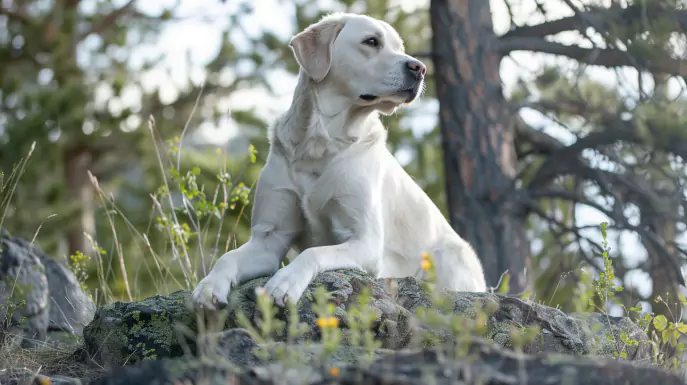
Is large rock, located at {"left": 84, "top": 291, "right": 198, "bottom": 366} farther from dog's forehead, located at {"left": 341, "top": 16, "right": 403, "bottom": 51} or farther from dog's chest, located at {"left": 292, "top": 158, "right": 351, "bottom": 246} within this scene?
dog's forehead, located at {"left": 341, "top": 16, "right": 403, "bottom": 51}

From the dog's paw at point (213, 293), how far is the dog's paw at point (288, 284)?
0.66ft

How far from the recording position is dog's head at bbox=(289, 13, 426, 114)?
3.58 m

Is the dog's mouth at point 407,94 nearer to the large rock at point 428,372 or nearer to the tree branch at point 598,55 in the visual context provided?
the large rock at point 428,372

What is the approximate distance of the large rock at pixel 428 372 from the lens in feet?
6.24

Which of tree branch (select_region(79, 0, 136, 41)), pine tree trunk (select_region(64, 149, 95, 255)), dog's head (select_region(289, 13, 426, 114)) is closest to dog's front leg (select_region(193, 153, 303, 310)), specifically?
dog's head (select_region(289, 13, 426, 114))

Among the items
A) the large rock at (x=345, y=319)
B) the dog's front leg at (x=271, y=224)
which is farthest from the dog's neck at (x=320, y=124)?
the large rock at (x=345, y=319)

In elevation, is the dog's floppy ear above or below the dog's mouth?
above

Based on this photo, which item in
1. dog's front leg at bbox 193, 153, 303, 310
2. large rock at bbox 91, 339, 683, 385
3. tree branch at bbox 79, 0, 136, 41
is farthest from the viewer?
tree branch at bbox 79, 0, 136, 41

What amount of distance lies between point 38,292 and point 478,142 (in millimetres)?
3901

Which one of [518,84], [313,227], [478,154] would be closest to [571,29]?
[518,84]

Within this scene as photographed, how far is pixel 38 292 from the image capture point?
4.27 metres

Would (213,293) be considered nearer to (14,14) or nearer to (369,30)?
(369,30)

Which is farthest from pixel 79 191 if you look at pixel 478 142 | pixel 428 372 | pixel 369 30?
pixel 428 372

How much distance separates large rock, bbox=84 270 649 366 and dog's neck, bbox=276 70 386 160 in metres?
0.67
